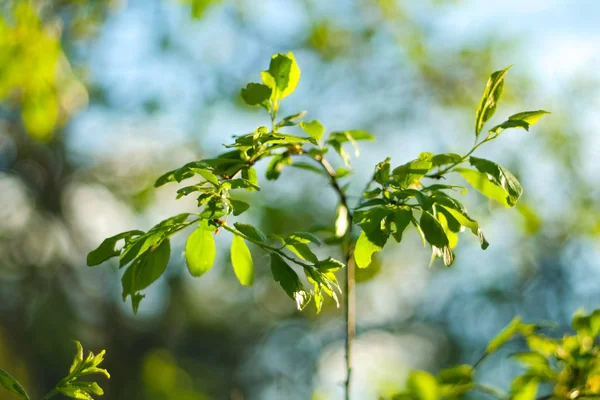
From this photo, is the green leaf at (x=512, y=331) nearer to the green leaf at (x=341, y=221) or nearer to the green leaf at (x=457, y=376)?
the green leaf at (x=457, y=376)

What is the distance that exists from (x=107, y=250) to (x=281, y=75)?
24cm

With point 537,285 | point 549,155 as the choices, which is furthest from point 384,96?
point 537,285

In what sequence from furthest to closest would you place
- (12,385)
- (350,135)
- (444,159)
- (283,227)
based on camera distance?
1. (283,227)
2. (350,135)
3. (444,159)
4. (12,385)

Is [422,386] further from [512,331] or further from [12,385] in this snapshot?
[12,385]

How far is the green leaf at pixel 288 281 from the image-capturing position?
559 millimetres

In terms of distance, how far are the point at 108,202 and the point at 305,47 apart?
2681mm

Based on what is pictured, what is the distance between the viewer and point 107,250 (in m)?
0.58

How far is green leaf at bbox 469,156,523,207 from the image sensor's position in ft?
1.82

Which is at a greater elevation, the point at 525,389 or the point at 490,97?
the point at 490,97

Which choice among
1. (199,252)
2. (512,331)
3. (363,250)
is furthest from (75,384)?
(512,331)

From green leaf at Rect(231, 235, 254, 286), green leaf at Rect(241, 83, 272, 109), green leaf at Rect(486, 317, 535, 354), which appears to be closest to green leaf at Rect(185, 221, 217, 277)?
green leaf at Rect(231, 235, 254, 286)

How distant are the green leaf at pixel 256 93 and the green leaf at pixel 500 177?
20cm

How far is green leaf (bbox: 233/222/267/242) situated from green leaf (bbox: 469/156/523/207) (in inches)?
7.8

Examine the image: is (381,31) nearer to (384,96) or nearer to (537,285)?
(384,96)
